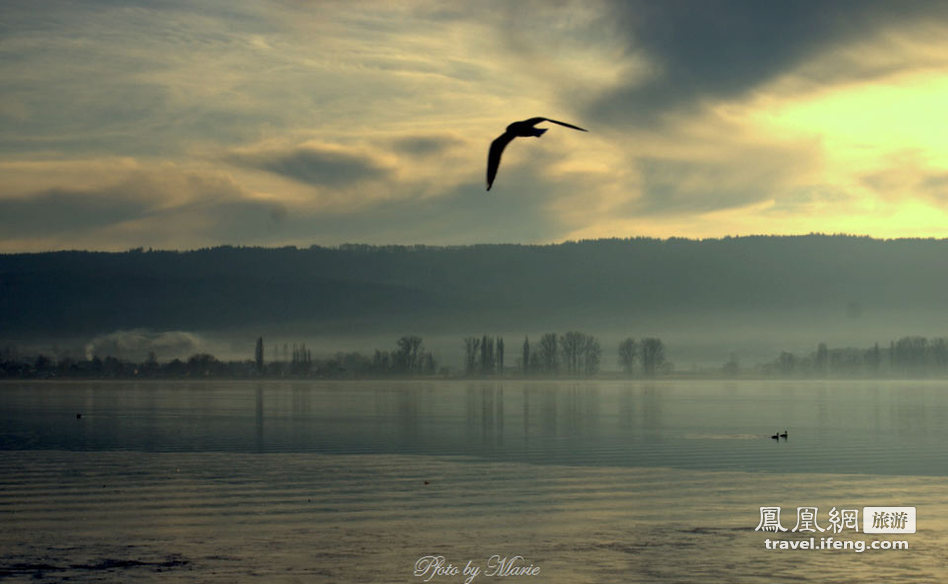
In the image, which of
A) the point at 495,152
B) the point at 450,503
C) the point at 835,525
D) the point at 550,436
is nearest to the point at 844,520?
the point at 835,525

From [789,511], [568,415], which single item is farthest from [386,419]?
[789,511]

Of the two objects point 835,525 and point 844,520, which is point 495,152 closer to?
Result: point 835,525

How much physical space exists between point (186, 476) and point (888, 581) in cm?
2465

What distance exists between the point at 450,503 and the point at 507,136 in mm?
16619

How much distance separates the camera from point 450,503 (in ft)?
101

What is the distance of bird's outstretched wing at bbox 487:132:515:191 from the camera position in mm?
16500

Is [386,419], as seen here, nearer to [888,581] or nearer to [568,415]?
[568,415]

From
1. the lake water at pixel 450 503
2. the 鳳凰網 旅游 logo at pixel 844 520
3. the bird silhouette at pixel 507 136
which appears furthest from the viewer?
the 鳳凰網 旅游 logo at pixel 844 520

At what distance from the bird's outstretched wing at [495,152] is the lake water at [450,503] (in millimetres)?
8940

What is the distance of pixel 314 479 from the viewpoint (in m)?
37.0

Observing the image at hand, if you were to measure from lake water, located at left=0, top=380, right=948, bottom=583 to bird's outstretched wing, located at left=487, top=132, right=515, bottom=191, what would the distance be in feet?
29.3

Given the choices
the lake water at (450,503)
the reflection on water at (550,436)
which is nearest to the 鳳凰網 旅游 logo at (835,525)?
the lake water at (450,503)

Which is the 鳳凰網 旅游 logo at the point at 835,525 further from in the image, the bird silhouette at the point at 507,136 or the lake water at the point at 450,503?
the bird silhouette at the point at 507,136

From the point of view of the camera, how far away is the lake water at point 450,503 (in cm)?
2241
